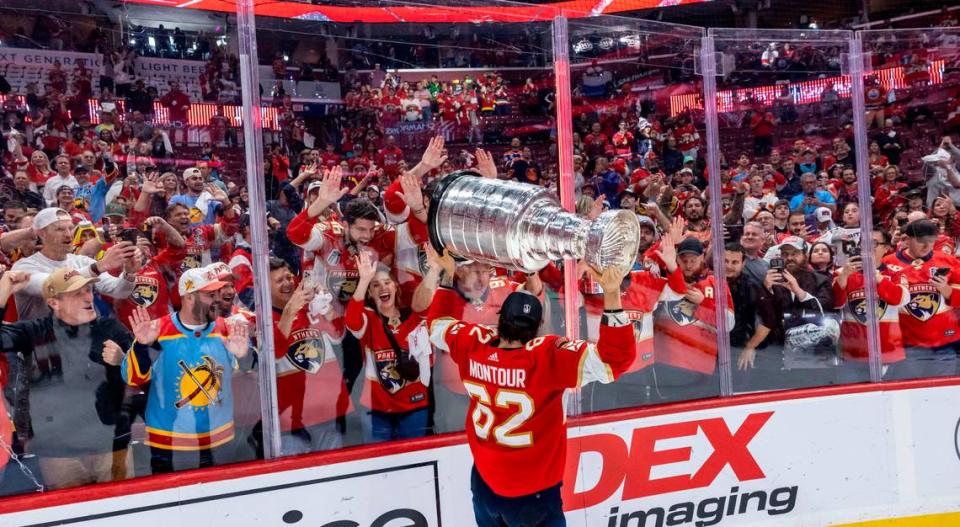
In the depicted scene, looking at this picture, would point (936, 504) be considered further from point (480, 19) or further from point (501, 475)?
point (480, 19)

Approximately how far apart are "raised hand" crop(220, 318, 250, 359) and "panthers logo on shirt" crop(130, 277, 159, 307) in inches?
10.6

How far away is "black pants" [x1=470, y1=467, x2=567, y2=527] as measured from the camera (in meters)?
3.17

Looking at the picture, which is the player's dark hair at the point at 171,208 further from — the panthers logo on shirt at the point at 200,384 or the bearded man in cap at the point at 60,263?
the panthers logo on shirt at the point at 200,384

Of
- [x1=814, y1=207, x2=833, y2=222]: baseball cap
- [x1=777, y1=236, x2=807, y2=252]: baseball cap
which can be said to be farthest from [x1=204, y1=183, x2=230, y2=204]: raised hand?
[x1=814, y1=207, x2=833, y2=222]: baseball cap

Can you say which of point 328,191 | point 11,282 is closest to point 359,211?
point 328,191

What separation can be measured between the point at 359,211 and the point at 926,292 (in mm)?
2894

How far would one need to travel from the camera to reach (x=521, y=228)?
2.71 meters

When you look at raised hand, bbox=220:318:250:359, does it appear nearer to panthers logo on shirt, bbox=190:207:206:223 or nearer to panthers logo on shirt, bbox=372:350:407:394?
panthers logo on shirt, bbox=190:207:206:223

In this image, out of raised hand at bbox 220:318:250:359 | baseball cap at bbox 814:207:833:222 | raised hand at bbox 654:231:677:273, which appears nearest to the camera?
raised hand at bbox 220:318:250:359

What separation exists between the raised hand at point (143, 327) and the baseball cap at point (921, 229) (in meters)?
3.50

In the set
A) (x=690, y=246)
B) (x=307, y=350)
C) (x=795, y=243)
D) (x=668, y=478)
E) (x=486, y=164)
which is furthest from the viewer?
(x=795, y=243)

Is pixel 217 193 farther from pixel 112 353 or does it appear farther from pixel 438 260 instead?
pixel 438 260

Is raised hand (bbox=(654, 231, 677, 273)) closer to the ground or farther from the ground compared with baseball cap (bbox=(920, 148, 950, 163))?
closer to the ground

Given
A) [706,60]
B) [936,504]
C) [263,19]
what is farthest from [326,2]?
[936,504]
